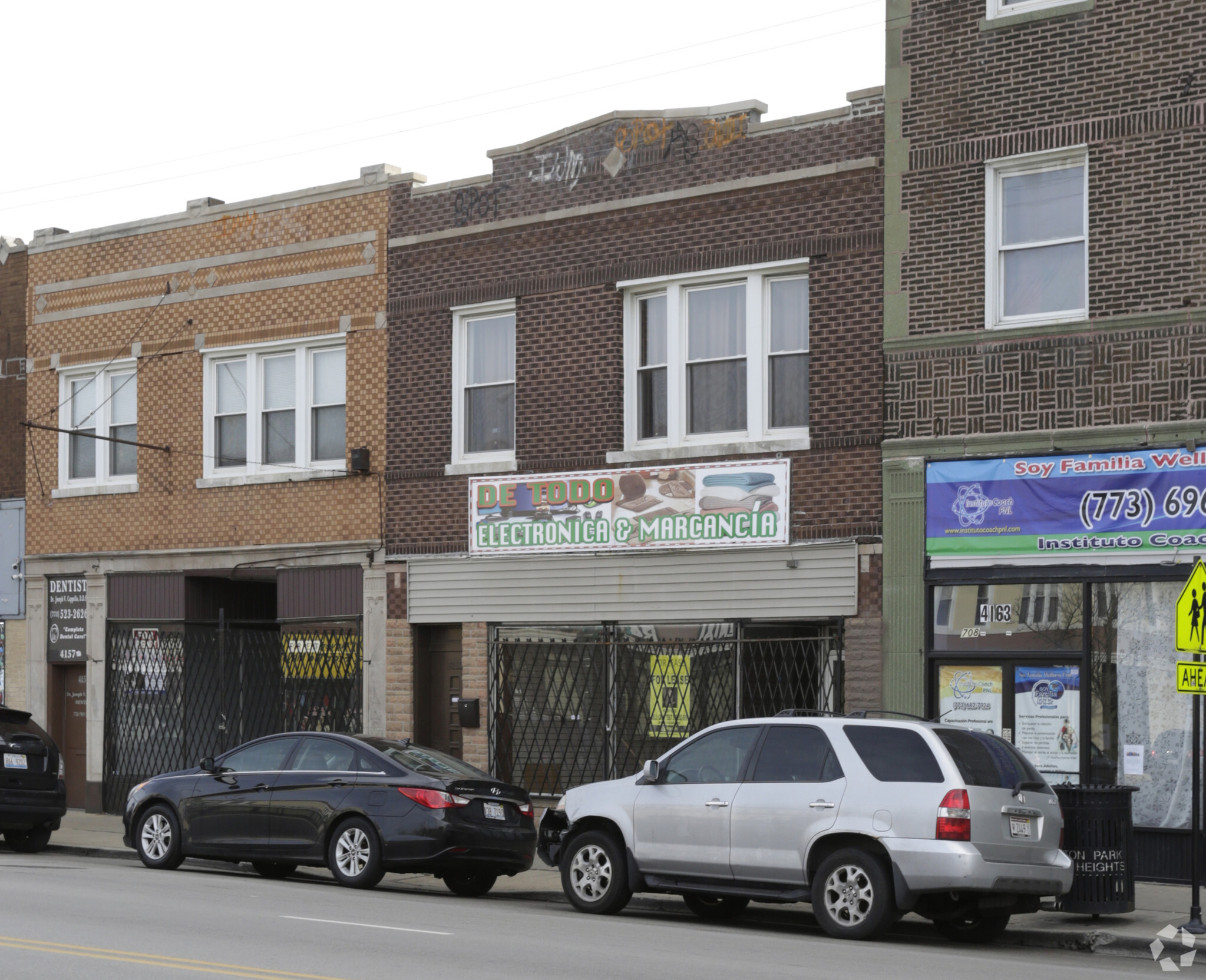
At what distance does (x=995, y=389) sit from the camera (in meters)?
16.7

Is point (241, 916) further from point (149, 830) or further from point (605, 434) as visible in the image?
point (605, 434)

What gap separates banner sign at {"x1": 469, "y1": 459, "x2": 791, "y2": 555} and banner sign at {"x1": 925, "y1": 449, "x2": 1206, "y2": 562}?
6.26 feet

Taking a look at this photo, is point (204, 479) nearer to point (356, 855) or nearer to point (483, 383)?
point (483, 383)

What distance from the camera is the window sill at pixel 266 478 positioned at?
21.6 metres

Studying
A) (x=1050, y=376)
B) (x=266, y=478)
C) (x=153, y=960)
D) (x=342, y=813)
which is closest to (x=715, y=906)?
(x=342, y=813)

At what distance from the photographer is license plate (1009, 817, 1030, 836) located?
12.0 m

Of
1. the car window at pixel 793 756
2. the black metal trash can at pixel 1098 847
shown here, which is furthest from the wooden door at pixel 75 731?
the black metal trash can at pixel 1098 847

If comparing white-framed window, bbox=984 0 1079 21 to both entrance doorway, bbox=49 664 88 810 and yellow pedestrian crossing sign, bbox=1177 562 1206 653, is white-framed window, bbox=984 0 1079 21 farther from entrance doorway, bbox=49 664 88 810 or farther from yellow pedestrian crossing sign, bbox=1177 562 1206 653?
entrance doorway, bbox=49 664 88 810

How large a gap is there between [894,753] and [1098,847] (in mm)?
2016

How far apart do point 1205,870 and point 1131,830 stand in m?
2.76

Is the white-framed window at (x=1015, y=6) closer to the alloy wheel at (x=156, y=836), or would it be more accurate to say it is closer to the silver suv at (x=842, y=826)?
the silver suv at (x=842, y=826)

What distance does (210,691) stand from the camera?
74.7ft

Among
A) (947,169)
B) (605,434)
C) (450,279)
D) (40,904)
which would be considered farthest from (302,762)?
(947,169)

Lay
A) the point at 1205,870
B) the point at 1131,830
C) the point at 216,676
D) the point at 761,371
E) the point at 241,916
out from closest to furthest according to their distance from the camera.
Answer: the point at 241,916 → the point at 1131,830 → the point at 1205,870 → the point at 761,371 → the point at 216,676
